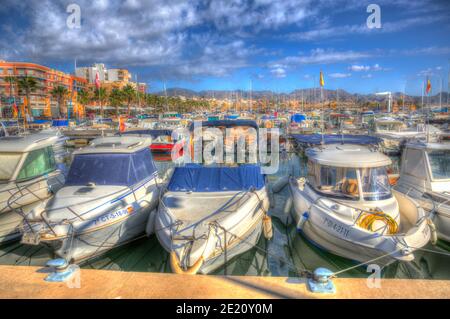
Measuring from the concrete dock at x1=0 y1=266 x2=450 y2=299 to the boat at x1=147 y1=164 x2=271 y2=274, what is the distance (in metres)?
1.22

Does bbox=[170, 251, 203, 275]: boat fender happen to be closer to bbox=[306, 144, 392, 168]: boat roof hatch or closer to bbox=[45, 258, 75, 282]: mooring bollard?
bbox=[45, 258, 75, 282]: mooring bollard

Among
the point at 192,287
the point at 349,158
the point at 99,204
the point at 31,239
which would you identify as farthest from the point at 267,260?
the point at 31,239

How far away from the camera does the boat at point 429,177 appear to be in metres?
9.12

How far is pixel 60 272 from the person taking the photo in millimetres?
4938

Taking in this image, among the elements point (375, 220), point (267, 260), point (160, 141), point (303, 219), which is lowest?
point (267, 260)

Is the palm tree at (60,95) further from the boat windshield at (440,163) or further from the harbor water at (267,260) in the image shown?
the boat windshield at (440,163)

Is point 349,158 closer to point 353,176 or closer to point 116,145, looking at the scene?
point 353,176

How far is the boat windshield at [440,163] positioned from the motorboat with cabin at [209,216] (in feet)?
20.0

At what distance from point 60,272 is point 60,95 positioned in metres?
71.3

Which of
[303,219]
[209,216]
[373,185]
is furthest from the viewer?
[303,219]

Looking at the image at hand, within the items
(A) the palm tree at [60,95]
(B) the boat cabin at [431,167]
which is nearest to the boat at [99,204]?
(B) the boat cabin at [431,167]

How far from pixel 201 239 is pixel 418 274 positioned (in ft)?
19.8
